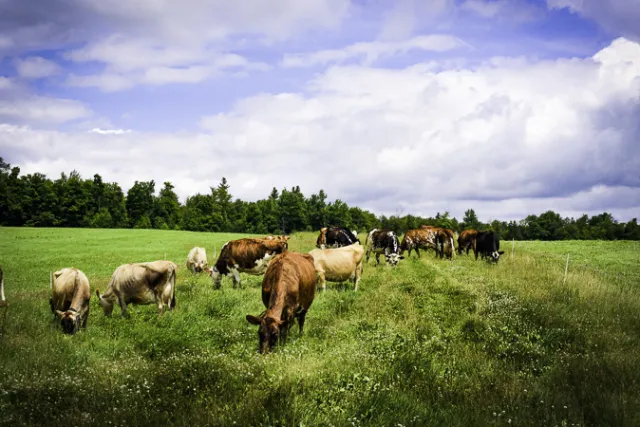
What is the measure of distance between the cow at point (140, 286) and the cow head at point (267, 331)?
5094mm

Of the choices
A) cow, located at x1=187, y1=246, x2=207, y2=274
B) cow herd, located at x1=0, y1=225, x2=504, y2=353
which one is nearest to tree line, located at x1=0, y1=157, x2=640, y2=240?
cow, located at x1=187, y1=246, x2=207, y2=274

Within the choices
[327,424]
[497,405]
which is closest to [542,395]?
[497,405]

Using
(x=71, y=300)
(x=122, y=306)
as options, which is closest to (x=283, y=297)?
(x=122, y=306)

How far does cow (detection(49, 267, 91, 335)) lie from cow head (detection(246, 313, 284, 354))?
5487mm

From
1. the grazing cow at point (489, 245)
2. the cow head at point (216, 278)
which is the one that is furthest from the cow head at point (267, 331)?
the grazing cow at point (489, 245)

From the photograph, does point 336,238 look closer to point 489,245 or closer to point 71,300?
point 489,245

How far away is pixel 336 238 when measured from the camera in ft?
82.1

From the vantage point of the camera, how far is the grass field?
543cm

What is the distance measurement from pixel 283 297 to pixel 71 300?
6499mm

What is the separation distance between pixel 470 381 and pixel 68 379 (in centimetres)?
620

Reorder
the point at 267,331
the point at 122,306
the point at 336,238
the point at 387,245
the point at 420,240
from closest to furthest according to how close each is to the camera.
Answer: the point at 267,331
the point at 122,306
the point at 387,245
the point at 336,238
the point at 420,240

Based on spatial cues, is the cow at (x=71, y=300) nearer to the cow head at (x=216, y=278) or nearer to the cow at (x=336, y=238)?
the cow head at (x=216, y=278)

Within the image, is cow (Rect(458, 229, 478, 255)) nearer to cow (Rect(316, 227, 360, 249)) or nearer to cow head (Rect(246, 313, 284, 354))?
cow (Rect(316, 227, 360, 249))

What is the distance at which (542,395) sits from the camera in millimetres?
6227
